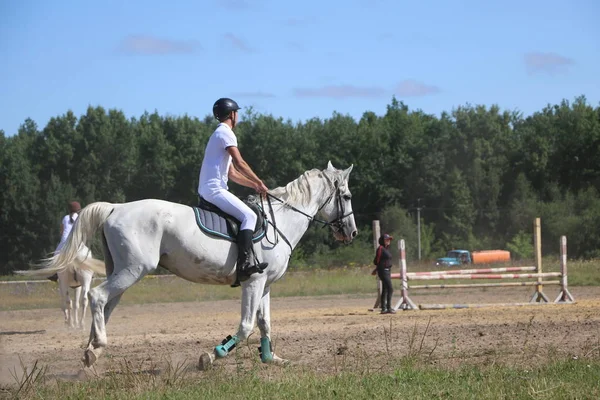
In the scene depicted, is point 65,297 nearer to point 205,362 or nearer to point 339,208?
point 339,208

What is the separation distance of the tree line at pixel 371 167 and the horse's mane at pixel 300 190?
149 ft

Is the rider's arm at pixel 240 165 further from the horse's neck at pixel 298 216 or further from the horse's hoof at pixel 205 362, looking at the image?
the horse's hoof at pixel 205 362

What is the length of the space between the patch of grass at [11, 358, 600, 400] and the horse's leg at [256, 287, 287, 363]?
951 millimetres

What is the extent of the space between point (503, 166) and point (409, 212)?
9.08 m

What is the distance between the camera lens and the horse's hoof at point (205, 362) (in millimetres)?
9023

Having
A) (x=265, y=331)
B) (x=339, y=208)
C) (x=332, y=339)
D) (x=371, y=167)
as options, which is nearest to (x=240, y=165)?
(x=339, y=208)

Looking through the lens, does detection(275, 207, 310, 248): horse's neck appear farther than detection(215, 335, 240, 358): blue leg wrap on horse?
Yes

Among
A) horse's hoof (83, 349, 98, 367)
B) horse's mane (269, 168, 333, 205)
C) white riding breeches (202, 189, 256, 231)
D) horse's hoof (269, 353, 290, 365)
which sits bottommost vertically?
horse's hoof (269, 353, 290, 365)

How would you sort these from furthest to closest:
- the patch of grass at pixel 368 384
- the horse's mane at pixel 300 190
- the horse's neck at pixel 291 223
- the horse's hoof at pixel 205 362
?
1. the horse's mane at pixel 300 190
2. the horse's neck at pixel 291 223
3. the horse's hoof at pixel 205 362
4. the patch of grass at pixel 368 384

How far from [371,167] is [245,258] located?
5878cm

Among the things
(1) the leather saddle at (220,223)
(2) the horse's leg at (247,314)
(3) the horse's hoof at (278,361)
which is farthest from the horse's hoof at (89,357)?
(3) the horse's hoof at (278,361)

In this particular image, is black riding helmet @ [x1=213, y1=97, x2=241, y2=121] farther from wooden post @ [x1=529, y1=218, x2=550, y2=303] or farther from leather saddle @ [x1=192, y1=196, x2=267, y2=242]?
wooden post @ [x1=529, y1=218, x2=550, y2=303]

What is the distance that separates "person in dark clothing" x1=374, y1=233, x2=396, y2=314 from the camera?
64.1 ft

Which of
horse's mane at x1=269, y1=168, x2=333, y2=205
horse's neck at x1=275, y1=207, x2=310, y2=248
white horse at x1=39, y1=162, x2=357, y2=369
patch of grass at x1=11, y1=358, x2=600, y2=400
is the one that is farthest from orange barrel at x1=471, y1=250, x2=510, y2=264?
patch of grass at x1=11, y1=358, x2=600, y2=400
